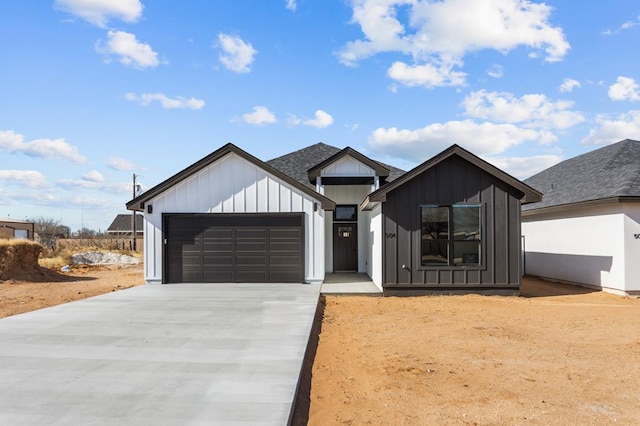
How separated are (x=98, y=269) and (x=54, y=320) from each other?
15832mm

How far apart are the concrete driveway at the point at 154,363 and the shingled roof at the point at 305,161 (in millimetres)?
8597

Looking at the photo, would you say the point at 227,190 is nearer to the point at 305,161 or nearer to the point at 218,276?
the point at 218,276

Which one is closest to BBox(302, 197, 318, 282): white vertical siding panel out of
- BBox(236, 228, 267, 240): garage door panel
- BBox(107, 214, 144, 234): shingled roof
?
BBox(236, 228, 267, 240): garage door panel

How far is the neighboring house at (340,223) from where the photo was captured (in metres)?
10.5

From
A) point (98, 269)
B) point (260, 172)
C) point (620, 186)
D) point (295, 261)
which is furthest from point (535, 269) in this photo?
point (98, 269)

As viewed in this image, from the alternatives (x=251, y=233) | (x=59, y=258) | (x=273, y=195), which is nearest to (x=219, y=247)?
(x=251, y=233)

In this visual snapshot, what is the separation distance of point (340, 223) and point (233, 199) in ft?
14.9

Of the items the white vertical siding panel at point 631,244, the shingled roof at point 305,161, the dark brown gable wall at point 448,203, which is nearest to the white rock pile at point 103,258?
the shingled roof at point 305,161

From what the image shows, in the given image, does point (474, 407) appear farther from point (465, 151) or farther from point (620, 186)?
point (620, 186)

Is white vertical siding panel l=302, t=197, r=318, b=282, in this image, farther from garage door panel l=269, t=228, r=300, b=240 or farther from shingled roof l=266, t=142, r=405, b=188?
shingled roof l=266, t=142, r=405, b=188

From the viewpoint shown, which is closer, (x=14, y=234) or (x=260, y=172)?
(x=260, y=172)

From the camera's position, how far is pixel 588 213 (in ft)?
40.2

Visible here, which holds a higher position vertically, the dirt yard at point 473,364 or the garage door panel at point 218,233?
the garage door panel at point 218,233

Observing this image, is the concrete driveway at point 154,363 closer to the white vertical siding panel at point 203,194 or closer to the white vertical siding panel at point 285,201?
the white vertical siding panel at point 285,201
